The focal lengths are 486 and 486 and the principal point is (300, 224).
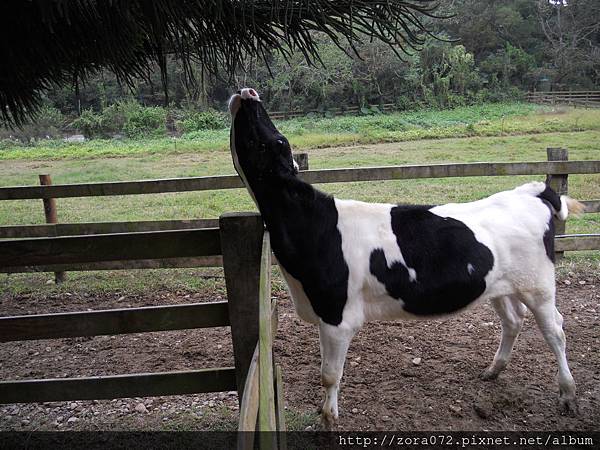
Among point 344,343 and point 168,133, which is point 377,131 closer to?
point 168,133

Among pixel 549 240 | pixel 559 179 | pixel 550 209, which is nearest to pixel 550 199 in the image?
pixel 550 209

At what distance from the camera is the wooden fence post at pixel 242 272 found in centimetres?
204

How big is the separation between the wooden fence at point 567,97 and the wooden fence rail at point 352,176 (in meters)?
29.5

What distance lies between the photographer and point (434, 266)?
9.86ft

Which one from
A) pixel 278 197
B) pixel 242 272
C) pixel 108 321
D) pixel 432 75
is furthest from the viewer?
pixel 432 75

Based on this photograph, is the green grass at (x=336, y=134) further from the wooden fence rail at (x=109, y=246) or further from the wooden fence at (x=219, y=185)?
the wooden fence rail at (x=109, y=246)

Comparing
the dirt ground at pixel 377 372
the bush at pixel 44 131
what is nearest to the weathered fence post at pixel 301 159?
the dirt ground at pixel 377 372

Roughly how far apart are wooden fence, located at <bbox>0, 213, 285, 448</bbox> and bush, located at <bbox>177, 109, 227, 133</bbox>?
21.4 m

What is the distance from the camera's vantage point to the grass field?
9.20 meters

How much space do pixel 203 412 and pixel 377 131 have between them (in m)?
19.1

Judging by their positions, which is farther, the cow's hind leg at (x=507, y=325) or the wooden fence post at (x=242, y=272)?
the cow's hind leg at (x=507, y=325)

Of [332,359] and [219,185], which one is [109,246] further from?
[219,185]

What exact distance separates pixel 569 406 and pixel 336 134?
18.1 m

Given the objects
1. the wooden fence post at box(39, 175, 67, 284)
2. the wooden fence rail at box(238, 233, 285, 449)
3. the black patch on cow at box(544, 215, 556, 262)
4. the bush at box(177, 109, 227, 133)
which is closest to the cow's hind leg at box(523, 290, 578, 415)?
the black patch on cow at box(544, 215, 556, 262)
